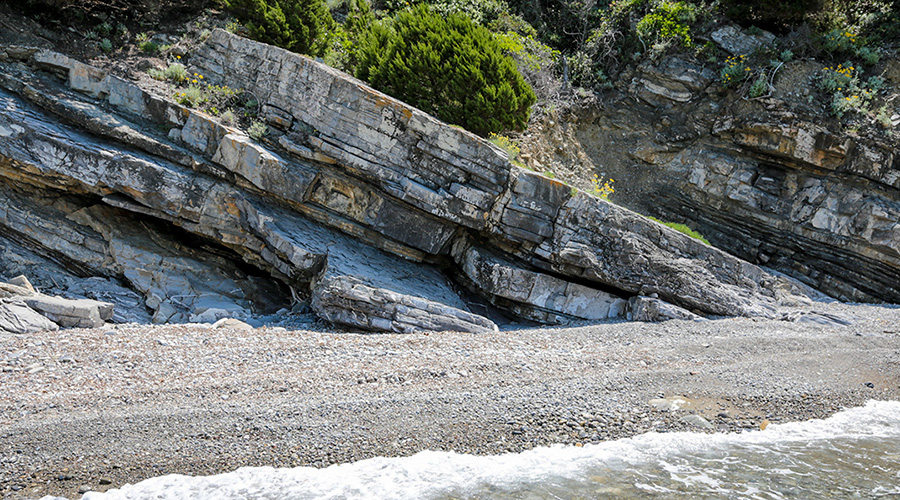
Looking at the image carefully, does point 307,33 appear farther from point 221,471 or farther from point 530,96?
point 221,471

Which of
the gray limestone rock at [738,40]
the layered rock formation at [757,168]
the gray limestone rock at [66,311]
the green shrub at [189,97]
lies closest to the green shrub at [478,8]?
the layered rock formation at [757,168]

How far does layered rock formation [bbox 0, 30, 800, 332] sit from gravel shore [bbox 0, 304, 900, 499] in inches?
78.9

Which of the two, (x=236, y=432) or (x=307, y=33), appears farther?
(x=307, y=33)

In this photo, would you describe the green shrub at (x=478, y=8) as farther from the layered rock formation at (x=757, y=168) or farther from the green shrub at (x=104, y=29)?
the green shrub at (x=104, y=29)

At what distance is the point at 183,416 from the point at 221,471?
1322 millimetres

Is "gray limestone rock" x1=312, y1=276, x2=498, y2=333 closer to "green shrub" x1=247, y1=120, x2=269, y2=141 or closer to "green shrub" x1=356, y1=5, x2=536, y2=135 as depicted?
"green shrub" x1=247, y1=120, x2=269, y2=141

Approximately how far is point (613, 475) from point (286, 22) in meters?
15.0

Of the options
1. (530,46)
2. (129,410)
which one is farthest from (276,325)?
(530,46)

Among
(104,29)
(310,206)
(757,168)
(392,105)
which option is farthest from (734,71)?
(104,29)

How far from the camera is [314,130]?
41.9ft

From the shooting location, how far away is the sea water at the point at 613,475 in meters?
5.61

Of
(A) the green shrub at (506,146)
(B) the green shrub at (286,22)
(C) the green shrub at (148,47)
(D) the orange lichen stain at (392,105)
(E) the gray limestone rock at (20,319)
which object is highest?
(B) the green shrub at (286,22)

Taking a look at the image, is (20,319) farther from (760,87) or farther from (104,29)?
(760,87)

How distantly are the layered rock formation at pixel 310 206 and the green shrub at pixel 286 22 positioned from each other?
88.8 inches
